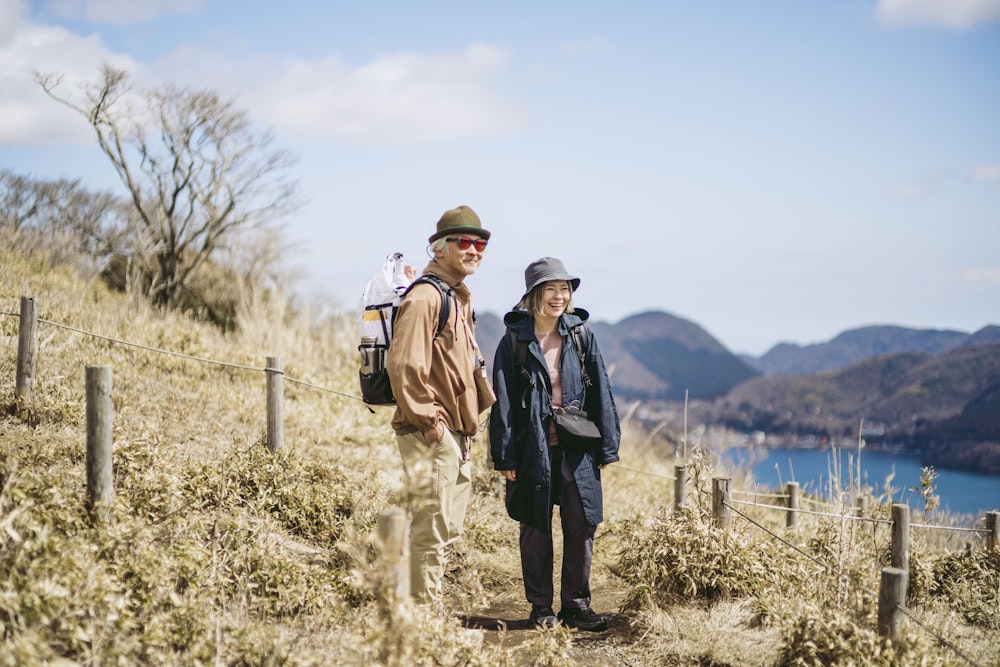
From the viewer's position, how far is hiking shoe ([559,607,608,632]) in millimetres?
4406

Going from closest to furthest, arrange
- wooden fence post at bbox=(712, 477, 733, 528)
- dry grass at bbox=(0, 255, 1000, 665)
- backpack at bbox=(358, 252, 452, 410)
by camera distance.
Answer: dry grass at bbox=(0, 255, 1000, 665)
backpack at bbox=(358, 252, 452, 410)
wooden fence post at bbox=(712, 477, 733, 528)

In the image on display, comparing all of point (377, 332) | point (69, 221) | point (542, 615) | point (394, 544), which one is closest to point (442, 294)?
point (377, 332)

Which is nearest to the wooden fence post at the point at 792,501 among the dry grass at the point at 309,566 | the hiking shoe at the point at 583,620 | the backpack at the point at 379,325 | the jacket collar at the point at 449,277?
the dry grass at the point at 309,566

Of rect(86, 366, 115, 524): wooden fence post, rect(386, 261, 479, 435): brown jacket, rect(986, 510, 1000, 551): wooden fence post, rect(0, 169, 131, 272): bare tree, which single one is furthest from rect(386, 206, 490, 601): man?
rect(0, 169, 131, 272): bare tree

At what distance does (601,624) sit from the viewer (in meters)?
4.44

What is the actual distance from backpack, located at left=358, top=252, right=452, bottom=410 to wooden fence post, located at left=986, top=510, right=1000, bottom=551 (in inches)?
203

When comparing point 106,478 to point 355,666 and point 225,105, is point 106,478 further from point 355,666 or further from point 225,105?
point 225,105

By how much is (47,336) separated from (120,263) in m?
9.16

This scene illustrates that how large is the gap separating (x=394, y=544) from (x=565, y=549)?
1947 mm

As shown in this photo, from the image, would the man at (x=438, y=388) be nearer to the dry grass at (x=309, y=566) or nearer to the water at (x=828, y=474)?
the dry grass at (x=309, y=566)

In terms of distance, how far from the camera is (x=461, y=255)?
375 centimetres

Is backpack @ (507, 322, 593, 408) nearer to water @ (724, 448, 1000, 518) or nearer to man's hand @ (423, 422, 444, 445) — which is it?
man's hand @ (423, 422, 444, 445)

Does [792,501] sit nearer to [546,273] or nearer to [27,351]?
[546,273]

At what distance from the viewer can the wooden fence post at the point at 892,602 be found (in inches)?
136
